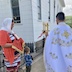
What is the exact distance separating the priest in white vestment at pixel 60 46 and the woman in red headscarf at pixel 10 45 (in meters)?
0.63

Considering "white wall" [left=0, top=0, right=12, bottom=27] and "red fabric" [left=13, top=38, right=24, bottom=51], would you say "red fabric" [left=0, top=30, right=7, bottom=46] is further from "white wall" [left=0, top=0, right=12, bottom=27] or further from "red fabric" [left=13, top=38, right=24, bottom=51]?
"white wall" [left=0, top=0, right=12, bottom=27]

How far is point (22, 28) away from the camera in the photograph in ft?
27.4

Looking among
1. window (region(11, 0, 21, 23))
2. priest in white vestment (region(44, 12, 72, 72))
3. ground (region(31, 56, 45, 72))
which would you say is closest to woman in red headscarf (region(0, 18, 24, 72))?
priest in white vestment (region(44, 12, 72, 72))

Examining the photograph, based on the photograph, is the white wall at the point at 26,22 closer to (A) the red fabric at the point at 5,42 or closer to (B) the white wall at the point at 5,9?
(B) the white wall at the point at 5,9

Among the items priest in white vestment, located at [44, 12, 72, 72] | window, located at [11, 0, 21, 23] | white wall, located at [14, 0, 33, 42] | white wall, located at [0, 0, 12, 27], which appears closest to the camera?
priest in white vestment, located at [44, 12, 72, 72]

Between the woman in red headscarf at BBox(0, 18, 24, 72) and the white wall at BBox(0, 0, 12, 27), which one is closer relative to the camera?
the woman in red headscarf at BBox(0, 18, 24, 72)

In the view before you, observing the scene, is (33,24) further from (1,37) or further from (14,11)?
(1,37)

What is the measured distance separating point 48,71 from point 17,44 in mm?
898

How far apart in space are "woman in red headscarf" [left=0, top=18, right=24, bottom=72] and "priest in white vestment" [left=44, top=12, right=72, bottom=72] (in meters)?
0.63

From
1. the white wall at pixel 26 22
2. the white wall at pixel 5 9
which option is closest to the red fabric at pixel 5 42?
the white wall at pixel 26 22

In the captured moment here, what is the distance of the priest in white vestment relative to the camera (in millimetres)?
3129

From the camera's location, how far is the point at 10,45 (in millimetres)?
3146

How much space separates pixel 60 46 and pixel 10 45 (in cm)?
99

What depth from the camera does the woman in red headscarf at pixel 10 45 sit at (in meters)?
3.15
